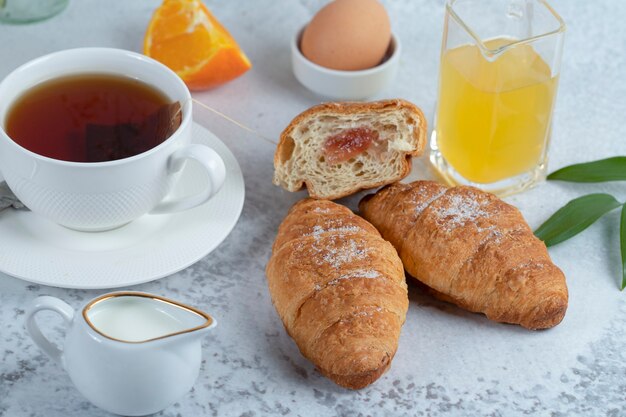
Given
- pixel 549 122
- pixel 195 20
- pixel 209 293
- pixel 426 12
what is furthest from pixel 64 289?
pixel 426 12

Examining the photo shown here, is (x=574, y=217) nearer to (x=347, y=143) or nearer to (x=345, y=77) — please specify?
(x=347, y=143)

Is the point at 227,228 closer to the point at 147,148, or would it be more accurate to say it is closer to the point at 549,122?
the point at 147,148

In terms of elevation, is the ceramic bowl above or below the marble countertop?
above

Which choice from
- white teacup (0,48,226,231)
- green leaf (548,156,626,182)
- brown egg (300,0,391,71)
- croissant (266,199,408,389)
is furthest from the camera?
brown egg (300,0,391,71)

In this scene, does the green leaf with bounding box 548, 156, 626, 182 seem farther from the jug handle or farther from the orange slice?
the jug handle

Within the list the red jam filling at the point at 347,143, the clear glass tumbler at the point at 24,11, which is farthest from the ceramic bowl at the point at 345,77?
the clear glass tumbler at the point at 24,11

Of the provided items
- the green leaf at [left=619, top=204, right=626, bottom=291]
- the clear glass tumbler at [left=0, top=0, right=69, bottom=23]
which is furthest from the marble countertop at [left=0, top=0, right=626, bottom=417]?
the clear glass tumbler at [left=0, top=0, right=69, bottom=23]

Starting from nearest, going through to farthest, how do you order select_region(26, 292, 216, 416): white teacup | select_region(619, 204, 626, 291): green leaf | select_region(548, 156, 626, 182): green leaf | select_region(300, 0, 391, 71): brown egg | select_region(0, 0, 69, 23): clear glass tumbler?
select_region(26, 292, 216, 416): white teacup < select_region(619, 204, 626, 291): green leaf < select_region(548, 156, 626, 182): green leaf < select_region(300, 0, 391, 71): brown egg < select_region(0, 0, 69, 23): clear glass tumbler
